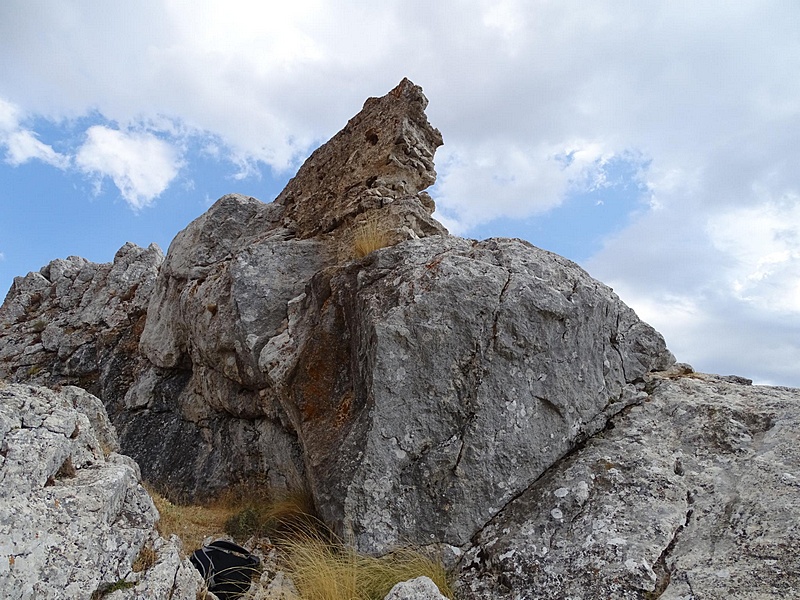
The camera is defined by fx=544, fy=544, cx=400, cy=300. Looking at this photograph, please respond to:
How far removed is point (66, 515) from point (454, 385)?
3.80 m

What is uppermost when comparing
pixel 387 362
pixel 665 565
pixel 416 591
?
pixel 387 362

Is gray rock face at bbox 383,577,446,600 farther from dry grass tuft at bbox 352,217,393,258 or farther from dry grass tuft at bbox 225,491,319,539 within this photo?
dry grass tuft at bbox 352,217,393,258

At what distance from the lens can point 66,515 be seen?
4.02 m

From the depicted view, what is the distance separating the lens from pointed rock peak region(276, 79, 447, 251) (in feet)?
29.7

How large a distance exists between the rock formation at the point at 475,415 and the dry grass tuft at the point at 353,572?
162 millimetres

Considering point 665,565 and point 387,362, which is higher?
point 387,362

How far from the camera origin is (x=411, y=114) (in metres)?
10.0

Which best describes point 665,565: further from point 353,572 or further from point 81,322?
point 81,322

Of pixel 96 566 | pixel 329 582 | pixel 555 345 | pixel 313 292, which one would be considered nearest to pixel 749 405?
pixel 555 345

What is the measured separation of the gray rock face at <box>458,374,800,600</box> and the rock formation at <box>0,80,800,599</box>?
2 centimetres

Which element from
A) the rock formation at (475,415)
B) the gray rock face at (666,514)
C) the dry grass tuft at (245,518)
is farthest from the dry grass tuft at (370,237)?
the gray rock face at (666,514)

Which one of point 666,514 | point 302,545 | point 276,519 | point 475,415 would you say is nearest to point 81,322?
point 276,519

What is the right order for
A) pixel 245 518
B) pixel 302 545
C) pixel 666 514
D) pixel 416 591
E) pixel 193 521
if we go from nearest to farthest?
pixel 416 591 → pixel 666 514 → pixel 302 545 → pixel 245 518 → pixel 193 521

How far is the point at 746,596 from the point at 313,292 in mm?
6067
